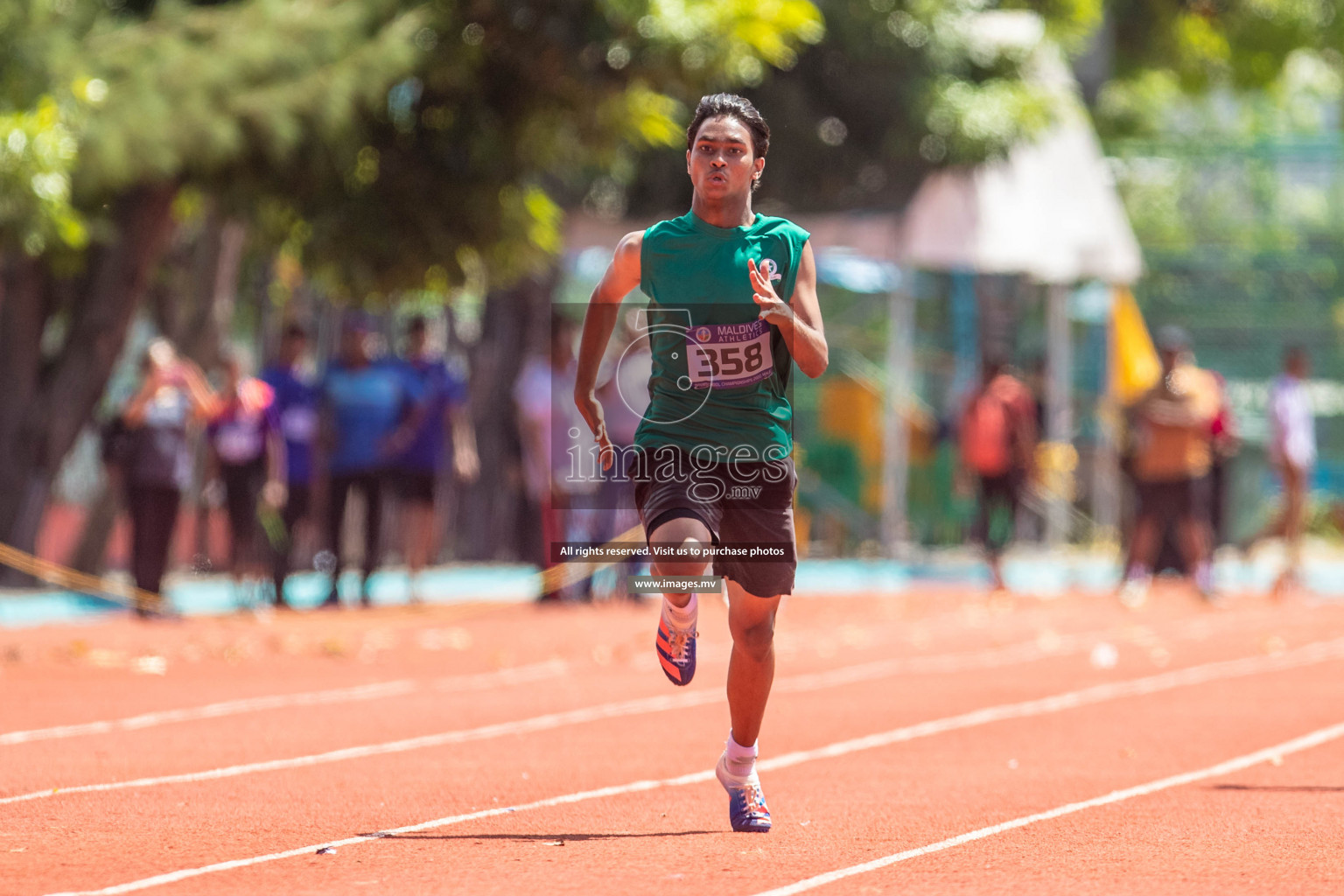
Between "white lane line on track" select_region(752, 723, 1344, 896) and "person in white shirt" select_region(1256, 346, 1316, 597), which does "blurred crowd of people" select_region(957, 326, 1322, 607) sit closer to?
"person in white shirt" select_region(1256, 346, 1316, 597)

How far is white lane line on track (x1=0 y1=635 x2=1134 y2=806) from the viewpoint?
813 centimetres

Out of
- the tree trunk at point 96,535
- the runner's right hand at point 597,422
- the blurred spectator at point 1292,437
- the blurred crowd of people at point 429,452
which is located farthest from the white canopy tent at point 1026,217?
the runner's right hand at point 597,422

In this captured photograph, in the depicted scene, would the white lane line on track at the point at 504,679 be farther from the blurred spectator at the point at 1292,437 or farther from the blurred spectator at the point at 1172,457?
the blurred spectator at the point at 1292,437

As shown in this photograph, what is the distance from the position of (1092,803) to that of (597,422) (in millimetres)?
2191

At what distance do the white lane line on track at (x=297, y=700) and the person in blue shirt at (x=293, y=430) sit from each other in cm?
408

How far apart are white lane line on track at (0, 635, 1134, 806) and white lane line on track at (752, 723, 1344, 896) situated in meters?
2.81

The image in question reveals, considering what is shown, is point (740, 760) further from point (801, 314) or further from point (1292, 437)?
point (1292, 437)

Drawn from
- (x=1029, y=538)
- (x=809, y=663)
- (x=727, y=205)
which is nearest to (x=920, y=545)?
(x=1029, y=538)

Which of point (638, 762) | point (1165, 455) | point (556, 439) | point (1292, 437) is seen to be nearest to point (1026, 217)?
point (1292, 437)

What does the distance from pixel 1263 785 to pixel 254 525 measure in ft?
32.8

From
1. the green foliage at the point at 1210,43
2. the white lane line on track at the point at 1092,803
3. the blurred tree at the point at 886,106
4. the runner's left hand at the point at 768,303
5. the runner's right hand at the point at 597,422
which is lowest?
the white lane line on track at the point at 1092,803

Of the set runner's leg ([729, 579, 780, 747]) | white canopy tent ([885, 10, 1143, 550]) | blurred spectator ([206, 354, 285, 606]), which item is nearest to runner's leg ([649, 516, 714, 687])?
runner's leg ([729, 579, 780, 747])

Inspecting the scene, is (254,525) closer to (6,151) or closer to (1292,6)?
(6,151)

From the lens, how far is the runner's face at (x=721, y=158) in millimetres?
6770
